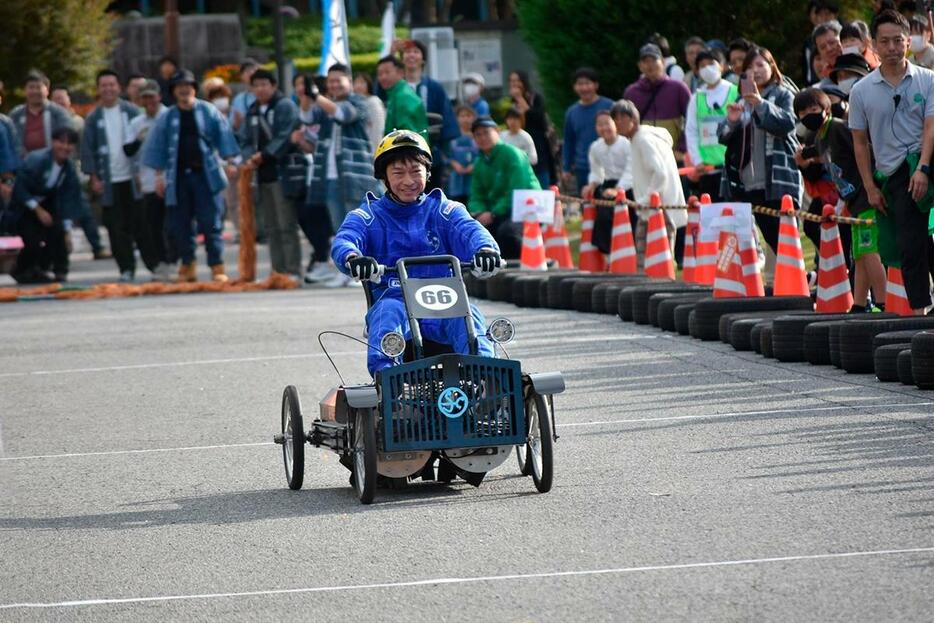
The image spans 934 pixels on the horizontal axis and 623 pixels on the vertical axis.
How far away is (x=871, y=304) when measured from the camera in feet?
47.2

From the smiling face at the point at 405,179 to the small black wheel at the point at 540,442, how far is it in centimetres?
127

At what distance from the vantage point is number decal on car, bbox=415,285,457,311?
875 centimetres

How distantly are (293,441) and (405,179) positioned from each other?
1.35 m

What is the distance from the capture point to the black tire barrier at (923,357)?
10.8 m

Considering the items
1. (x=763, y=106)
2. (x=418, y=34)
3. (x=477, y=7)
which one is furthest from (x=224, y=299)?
(x=477, y=7)

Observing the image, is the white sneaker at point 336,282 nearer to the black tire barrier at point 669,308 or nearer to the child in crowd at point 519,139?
the child in crowd at point 519,139

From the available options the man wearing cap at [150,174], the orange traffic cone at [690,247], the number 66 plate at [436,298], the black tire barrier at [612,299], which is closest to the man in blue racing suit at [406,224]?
the number 66 plate at [436,298]

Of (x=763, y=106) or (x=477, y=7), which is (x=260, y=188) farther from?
(x=477, y=7)

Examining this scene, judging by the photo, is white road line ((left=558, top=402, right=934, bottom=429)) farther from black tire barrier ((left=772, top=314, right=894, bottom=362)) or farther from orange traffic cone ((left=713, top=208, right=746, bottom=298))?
orange traffic cone ((left=713, top=208, right=746, bottom=298))

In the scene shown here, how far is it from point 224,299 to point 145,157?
210 centimetres

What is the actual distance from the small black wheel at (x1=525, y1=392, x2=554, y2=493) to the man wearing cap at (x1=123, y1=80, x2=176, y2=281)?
49.6 ft

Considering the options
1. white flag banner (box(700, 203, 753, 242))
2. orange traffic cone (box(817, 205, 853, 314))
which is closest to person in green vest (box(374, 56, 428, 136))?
white flag banner (box(700, 203, 753, 242))

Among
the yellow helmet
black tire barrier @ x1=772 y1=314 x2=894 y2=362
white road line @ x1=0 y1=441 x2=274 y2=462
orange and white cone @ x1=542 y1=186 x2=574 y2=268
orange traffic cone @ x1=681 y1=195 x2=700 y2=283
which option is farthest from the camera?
orange and white cone @ x1=542 y1=186 x2=574 y2=268

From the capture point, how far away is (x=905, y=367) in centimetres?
1106
